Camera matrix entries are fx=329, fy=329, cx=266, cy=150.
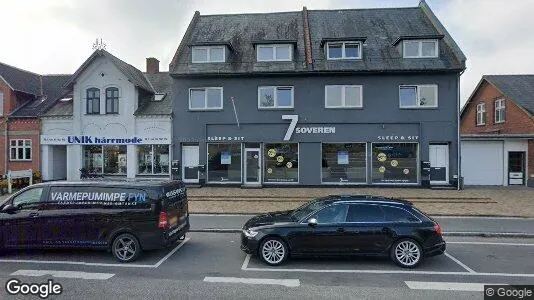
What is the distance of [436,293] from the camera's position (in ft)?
18.5

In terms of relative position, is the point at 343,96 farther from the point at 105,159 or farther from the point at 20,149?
the point at 20,149

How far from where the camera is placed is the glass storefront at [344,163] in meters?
18.6

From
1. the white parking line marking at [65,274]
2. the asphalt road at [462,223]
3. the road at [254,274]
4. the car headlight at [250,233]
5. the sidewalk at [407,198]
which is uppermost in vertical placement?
the car headlight at [250,233]

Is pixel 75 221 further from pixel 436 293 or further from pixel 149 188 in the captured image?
pixel 436 293

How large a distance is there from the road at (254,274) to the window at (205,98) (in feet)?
39.6

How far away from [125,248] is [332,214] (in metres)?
4.61

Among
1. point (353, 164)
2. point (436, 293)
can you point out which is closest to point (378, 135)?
point (353, 164)

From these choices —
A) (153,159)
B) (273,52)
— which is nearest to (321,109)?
(273,52)

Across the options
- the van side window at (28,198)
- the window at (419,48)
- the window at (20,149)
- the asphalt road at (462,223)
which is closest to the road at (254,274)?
the van side window at (28,198)

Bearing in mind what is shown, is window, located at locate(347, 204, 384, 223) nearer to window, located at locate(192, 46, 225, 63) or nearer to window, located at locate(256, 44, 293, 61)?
window, located at locate(256, 44, 293, 61)

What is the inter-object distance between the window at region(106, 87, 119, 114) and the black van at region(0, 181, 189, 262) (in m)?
13.1

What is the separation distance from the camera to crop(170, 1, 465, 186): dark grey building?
18.2 m

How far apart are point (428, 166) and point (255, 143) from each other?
31.6 ft

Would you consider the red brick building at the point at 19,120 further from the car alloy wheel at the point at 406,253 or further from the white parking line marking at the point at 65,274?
the car alloy wheel at the point at 406,253
